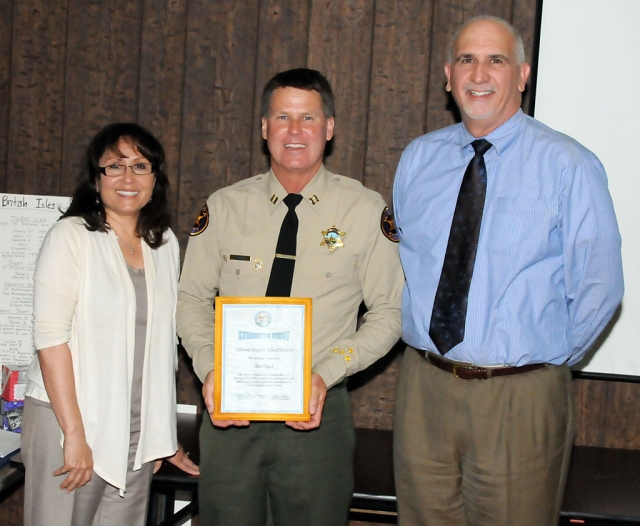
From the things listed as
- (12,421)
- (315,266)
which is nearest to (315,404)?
(315,266)

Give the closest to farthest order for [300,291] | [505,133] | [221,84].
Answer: [505,133] → [300,291] → [221,84]

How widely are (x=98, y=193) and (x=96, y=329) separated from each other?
464 millimetres

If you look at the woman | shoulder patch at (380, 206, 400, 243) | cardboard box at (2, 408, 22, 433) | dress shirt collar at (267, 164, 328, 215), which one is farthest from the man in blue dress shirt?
cardboard box at (2, 408, 22, 433)

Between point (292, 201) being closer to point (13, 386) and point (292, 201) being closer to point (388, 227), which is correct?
point (388, 227)

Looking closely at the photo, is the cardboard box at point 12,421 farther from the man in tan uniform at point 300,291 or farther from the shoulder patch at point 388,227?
the shoulder patch at point 388,227

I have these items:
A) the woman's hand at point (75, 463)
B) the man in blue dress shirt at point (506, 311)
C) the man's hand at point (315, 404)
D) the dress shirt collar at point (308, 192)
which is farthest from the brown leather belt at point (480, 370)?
the woman's hand at point (75, 463)

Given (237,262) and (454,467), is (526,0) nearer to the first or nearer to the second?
(237,262)

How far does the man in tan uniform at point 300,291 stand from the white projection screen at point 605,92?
1.03 metres

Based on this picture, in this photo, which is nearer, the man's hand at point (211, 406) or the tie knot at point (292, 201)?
the man's hand at point (211, 406)

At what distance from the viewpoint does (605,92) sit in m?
2.87

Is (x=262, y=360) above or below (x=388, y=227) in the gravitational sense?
below

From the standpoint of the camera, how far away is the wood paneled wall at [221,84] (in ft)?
10.1

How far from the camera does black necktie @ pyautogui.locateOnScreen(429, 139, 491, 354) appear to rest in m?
2.15

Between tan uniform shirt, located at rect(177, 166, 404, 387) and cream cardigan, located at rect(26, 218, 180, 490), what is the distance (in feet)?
0.69
